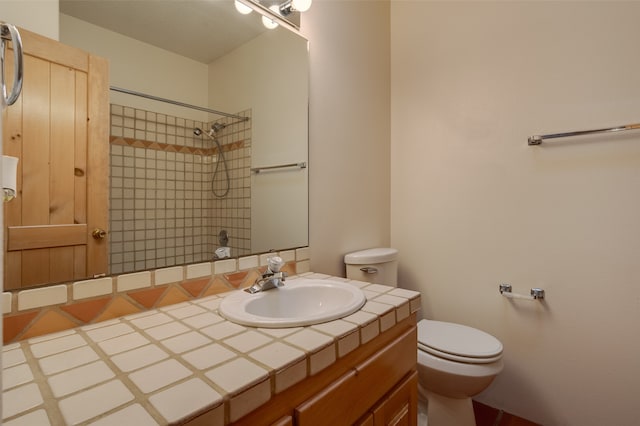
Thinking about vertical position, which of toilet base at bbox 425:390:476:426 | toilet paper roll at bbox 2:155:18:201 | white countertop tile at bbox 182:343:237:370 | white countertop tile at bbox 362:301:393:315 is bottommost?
toilet base at bbox 425:390:476:426

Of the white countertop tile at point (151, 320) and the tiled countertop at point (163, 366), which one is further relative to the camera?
the white countertop tile at point (151, 320)

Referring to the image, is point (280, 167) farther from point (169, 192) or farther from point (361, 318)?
point (361, 318)

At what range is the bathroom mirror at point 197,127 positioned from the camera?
888mm

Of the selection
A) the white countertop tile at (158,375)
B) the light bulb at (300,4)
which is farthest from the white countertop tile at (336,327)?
the light bulb at (300,4)

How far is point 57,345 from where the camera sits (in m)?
0.68

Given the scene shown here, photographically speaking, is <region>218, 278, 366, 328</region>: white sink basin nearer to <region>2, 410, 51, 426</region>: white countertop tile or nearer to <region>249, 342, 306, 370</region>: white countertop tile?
<region>249, 342, 306, 370</region>: white countertop tile

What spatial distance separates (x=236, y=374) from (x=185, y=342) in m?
0.20

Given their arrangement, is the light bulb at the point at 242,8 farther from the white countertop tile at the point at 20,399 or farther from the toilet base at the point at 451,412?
the toilet base at the point at 451,412

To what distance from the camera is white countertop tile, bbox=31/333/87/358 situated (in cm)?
65

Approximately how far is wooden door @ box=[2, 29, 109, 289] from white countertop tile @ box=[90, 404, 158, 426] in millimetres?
503

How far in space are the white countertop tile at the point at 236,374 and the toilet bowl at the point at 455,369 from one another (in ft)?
3.25

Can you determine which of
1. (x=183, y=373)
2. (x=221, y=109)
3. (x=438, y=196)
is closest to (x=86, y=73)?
(x=221, y=109)

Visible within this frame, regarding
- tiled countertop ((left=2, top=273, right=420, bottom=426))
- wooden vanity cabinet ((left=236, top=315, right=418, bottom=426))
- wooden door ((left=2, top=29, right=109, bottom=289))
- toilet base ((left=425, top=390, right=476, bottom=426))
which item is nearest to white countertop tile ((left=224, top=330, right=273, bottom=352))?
tiled countertop ((left=2, top=273, right=420, bottom=426))

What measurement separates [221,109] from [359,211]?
0.92m
